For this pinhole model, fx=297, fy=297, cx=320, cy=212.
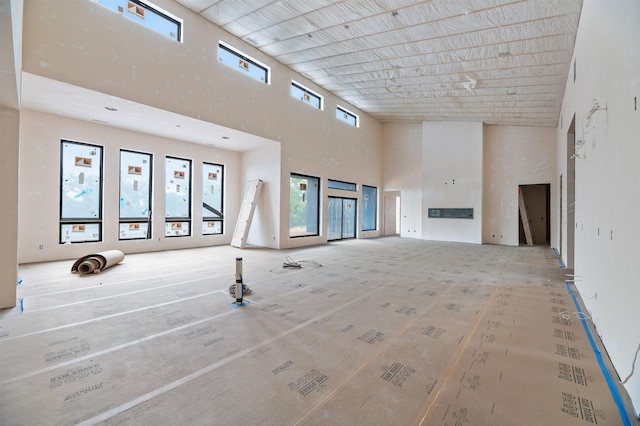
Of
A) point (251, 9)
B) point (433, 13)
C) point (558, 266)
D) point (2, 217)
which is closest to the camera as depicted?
point (2, 217)

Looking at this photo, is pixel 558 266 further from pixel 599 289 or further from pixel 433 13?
pixel 433 13

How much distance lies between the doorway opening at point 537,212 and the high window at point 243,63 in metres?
11.0

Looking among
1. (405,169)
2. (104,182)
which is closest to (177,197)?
(104,182)

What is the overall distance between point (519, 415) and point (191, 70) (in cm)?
769

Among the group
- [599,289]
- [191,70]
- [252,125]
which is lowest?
[599,289]

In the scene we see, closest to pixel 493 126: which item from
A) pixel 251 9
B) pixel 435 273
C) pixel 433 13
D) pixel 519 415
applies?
pixel 433 13

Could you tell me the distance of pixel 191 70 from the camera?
21.7ft

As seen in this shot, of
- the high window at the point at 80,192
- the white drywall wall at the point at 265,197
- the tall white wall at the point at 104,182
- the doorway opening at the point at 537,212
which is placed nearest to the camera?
the tall white wall at the point at 104,182

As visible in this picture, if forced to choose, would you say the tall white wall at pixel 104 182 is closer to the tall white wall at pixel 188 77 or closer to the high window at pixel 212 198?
the high window at pixel 212 198

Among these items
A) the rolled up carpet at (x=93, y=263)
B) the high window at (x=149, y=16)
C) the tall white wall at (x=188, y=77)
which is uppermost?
the high window at (x=149, y=16)

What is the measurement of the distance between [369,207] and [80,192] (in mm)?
10337

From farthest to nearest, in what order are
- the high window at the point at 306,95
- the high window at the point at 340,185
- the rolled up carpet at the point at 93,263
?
the high window at the point at 340,185 → the high window at the point at 306,95 → the rolled up carpet at the point at 93,263

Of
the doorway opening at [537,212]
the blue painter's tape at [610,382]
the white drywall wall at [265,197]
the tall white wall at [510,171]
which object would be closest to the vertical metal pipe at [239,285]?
the blue painter's tape at [610,382]

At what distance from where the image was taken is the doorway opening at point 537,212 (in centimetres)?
1227
